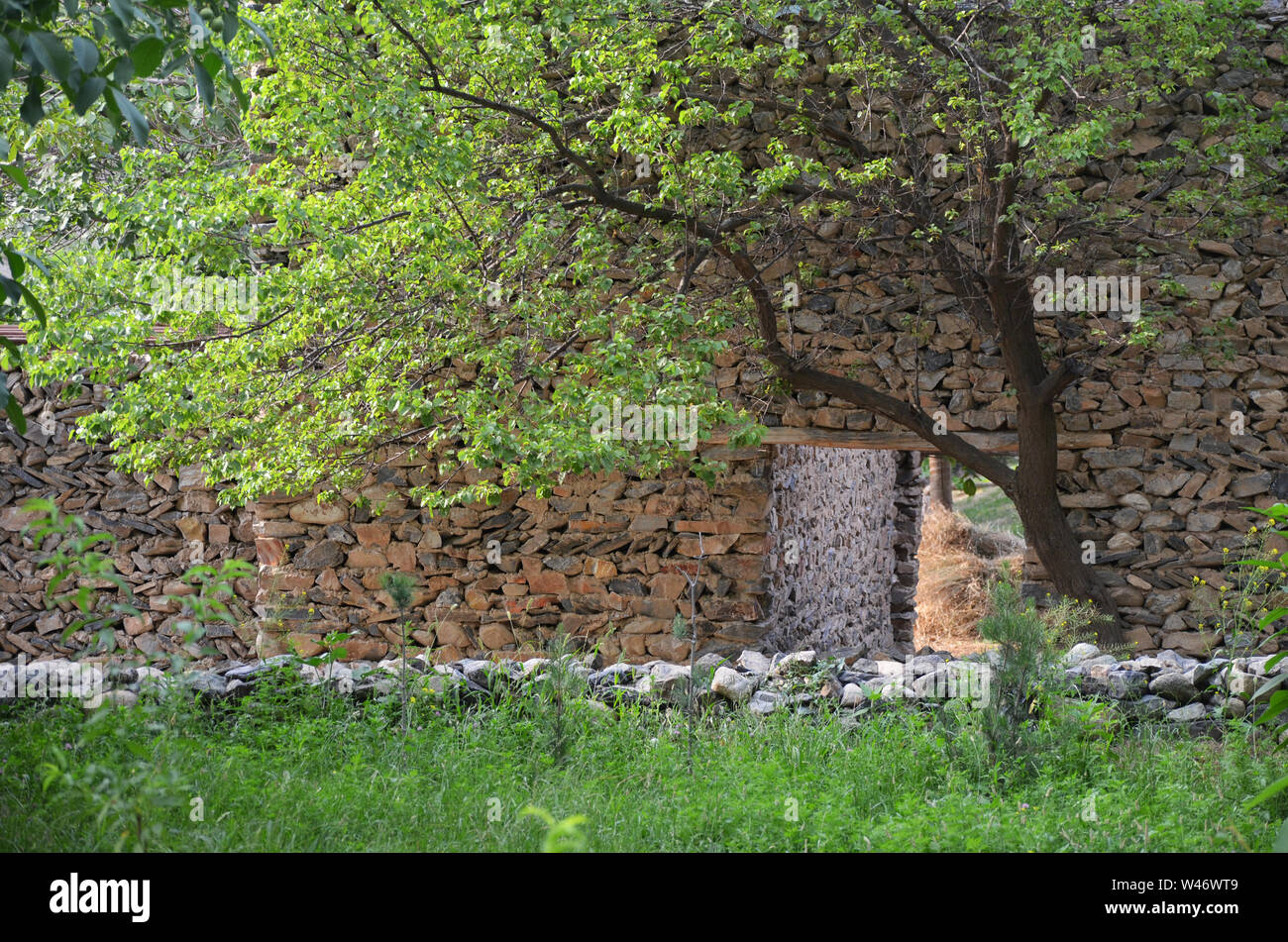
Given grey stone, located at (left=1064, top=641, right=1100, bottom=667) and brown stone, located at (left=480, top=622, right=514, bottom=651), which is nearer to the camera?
grey stone, located at (left=1064, top=641, right=1100, bottom=667)

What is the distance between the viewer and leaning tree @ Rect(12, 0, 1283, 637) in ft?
19.1

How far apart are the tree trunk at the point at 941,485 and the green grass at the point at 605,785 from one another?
34.2 ft

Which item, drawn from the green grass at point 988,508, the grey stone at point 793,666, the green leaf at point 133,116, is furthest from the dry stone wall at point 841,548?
the green grass at point 988,508

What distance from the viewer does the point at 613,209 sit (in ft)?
23.2

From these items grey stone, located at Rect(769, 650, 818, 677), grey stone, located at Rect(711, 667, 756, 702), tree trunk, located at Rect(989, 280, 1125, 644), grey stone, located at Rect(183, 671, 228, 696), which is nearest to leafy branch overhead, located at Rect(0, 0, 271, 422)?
grey stone, located at Rect(183, 671, 228, 696)

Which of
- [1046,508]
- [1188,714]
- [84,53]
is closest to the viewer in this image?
[84,53]

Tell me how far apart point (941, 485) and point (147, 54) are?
13.4 metres

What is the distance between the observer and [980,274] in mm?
6938

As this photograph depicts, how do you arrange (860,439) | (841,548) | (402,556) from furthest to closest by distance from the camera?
(841,548) < (402,556) < (860,439)

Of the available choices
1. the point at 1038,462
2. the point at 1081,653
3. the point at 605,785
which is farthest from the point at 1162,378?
the point at 605,785

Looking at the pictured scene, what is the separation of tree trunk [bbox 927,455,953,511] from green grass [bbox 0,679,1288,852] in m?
10.4

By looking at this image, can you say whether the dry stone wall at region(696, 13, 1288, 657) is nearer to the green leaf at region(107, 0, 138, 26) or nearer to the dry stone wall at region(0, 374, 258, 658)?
the green leaf at region(107, 0, 138, 26)

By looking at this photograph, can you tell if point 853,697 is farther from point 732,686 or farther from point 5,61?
point 5,61

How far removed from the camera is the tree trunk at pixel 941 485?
1462 cm
